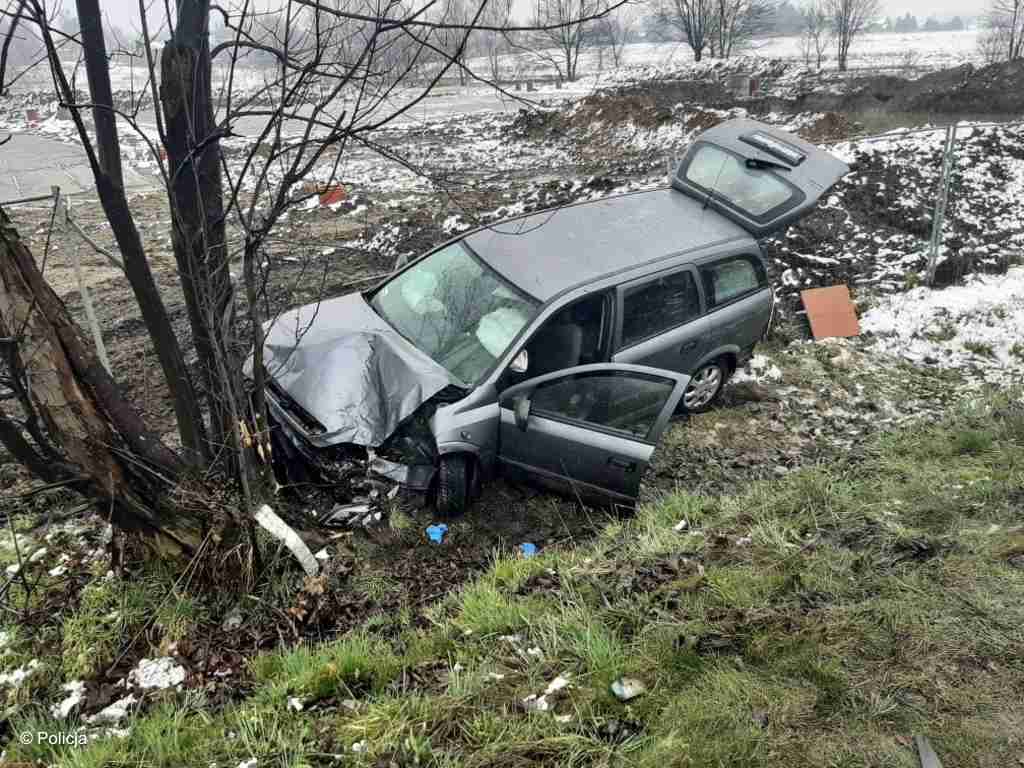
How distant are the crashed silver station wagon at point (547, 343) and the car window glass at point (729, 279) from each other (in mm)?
16

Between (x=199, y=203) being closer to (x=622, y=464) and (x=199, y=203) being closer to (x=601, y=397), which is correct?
(x=601, y=397)

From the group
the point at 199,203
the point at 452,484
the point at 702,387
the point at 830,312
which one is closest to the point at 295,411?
the point at 452,484

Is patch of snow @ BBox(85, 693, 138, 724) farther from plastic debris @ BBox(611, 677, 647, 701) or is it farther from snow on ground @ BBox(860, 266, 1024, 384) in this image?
snow on ground @ BBox(860, 266, 1024, 384)

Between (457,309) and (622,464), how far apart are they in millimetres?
1634

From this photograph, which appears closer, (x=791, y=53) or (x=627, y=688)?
(x=627, y=688)

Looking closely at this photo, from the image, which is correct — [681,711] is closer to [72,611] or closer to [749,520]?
[749,520]

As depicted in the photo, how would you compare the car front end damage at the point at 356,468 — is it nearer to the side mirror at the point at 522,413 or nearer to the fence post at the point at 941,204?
the side mirror at the point at 522,413

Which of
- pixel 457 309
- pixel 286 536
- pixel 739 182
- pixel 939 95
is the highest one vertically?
pixel 939 95

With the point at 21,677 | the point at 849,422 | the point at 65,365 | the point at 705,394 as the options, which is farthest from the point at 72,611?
the point at 849,422

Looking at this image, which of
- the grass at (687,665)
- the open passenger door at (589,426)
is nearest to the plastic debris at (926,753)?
the grass at (687,665)

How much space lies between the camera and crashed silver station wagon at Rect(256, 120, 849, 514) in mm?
4320

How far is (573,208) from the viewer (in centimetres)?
569

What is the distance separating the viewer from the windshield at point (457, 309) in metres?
Answer: 4.65

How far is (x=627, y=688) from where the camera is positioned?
271 centimetres
